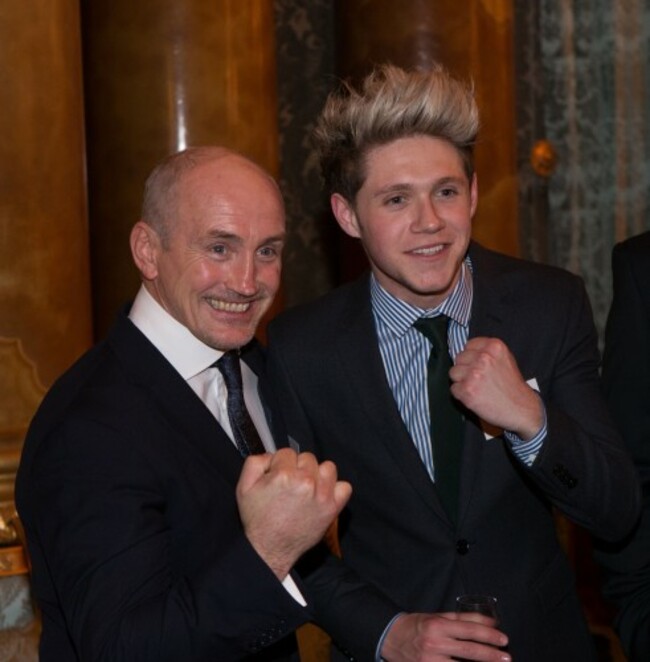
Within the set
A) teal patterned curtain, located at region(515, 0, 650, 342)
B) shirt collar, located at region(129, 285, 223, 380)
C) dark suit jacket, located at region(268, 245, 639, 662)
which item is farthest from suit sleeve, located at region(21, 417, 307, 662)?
teal patterned curtain, located at region(515, 0, 650, 342)

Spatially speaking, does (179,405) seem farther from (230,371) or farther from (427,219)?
(427,219)

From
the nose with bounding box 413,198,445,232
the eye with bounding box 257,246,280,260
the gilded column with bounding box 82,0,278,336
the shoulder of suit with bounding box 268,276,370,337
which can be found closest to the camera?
the eye with bounding box 257,246,280,260

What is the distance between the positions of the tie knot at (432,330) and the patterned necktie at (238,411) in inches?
17.4

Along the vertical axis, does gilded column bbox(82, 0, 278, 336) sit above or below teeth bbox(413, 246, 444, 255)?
above

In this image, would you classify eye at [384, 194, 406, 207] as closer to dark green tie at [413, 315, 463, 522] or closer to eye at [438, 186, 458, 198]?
eye at [438, 186, 458, 198]

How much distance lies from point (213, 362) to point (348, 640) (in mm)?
631

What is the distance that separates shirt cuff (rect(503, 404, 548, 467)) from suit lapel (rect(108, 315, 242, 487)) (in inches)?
21.5

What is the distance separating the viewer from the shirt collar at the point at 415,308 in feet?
9.70

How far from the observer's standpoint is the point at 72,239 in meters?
3.81

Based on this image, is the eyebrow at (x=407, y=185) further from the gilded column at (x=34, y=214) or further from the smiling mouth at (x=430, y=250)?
the gilded column at (x=34, y=214)

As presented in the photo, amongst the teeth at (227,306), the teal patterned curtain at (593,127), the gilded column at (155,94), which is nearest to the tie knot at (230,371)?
the teeth at (227,306)

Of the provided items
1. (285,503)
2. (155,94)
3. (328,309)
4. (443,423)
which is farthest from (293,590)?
(155,94)

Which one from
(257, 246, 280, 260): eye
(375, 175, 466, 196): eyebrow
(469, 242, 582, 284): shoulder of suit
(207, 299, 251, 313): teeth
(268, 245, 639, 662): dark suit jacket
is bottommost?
(268, 245, 639, 662): dark suit jacket

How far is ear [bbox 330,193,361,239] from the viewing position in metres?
3.01
